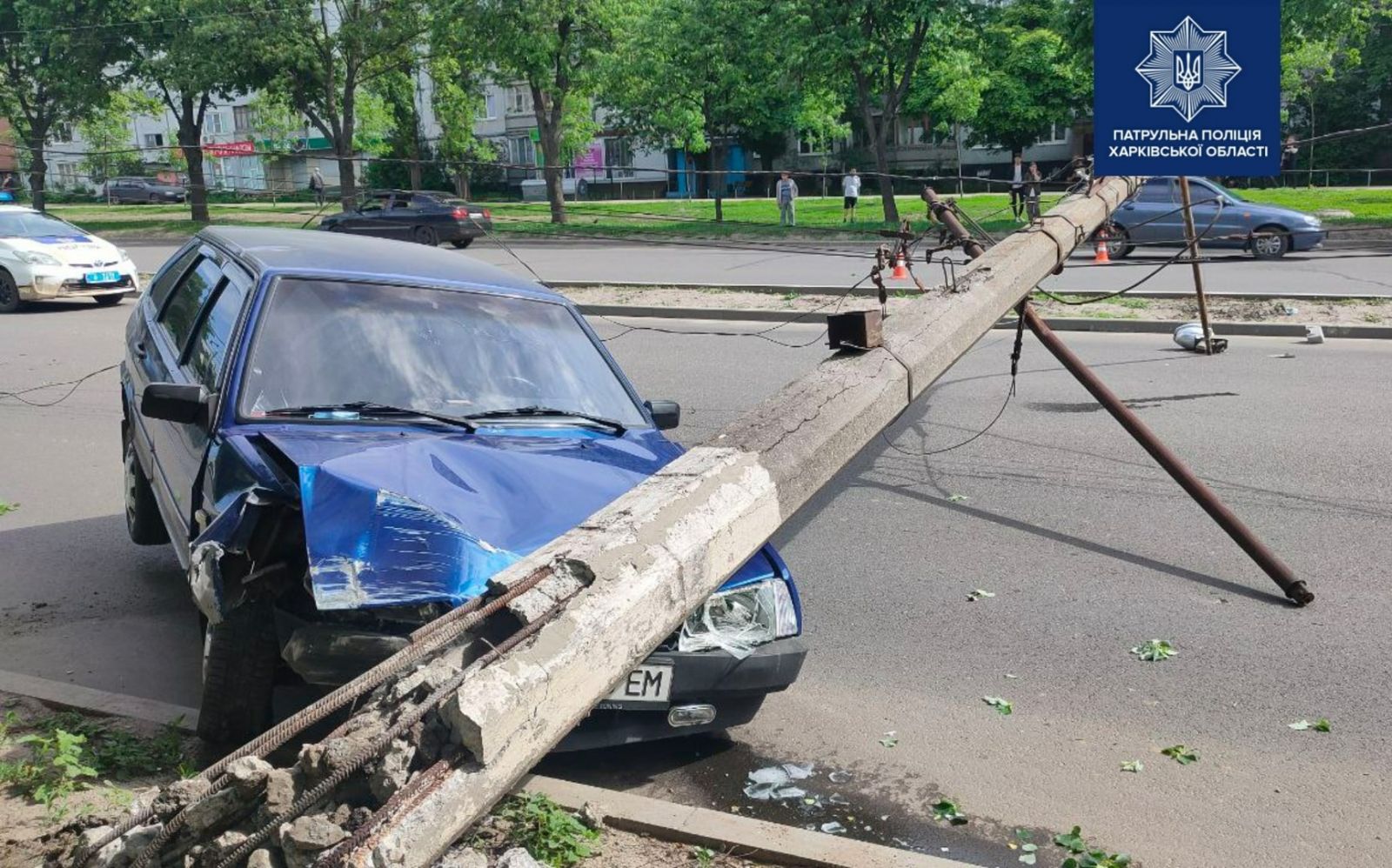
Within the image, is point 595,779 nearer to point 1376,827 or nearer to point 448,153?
point 1376,827

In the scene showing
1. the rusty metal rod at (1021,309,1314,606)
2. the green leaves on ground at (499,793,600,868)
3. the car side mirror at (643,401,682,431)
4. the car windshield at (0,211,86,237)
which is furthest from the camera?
the car windshield at (0,211,86,237)

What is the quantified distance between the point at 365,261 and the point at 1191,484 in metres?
4.63

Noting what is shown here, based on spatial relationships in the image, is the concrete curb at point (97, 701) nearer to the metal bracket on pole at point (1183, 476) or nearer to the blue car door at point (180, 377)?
the blue car door at point (180, 377)

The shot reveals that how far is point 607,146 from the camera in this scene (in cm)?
6812

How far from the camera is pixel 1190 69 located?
1030cm

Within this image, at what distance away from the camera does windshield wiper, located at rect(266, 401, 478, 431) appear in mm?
5082

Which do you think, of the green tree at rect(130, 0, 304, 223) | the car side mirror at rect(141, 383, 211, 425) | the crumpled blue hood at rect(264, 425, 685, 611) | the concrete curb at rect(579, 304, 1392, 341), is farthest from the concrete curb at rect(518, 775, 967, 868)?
the green tree at rect(130, 0, 304, 223)

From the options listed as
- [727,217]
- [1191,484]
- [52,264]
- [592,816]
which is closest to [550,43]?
[727,217]

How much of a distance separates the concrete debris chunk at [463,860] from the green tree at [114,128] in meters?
39.9

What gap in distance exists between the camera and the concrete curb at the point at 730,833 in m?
3.86

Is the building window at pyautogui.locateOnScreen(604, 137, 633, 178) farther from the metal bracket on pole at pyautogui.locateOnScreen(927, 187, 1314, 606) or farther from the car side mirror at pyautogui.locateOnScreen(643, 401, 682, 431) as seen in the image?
the car side mirror at pyautogui.locateOnScreen(643, 401, 682, 431)

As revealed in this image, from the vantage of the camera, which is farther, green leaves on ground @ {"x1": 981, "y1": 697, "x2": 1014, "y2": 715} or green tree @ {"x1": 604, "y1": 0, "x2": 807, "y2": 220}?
green tree @ {"x1": 604, "y1": 0, "x2": 807, "y2": 220}

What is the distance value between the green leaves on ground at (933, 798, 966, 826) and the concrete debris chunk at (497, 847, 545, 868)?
5.65 feet

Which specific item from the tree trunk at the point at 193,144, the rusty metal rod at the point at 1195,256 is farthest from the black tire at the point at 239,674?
the tree trunk at the point at 193,144
